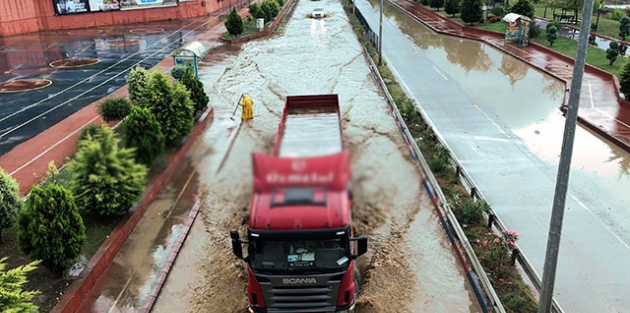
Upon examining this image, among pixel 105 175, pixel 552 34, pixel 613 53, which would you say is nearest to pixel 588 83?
pixel 613 53

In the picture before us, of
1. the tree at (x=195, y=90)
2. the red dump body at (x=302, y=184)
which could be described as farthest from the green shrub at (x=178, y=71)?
the red dump body at (x=302, y=184)

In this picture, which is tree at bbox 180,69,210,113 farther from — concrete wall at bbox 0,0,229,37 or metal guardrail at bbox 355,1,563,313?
concrete wall at bbox 0,0,229,37

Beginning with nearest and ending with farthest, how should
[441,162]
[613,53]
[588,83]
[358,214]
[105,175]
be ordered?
[358,214] < [105,175] < [441,162] < [588,83] < [613,53]

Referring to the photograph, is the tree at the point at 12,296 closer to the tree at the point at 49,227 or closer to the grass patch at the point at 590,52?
the tree at the point at 49,227

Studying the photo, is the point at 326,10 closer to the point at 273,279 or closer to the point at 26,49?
the point at 26,49

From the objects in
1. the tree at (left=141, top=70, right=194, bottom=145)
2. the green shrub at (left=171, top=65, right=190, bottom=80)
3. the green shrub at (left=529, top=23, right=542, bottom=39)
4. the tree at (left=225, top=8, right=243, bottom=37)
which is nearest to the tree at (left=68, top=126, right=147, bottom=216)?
the tree at (left=141, top=70, right=194, bottom=145)

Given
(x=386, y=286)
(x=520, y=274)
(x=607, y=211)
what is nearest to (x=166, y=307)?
(x=386, y=286)

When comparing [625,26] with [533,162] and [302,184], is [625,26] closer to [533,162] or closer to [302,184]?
[533,162]
